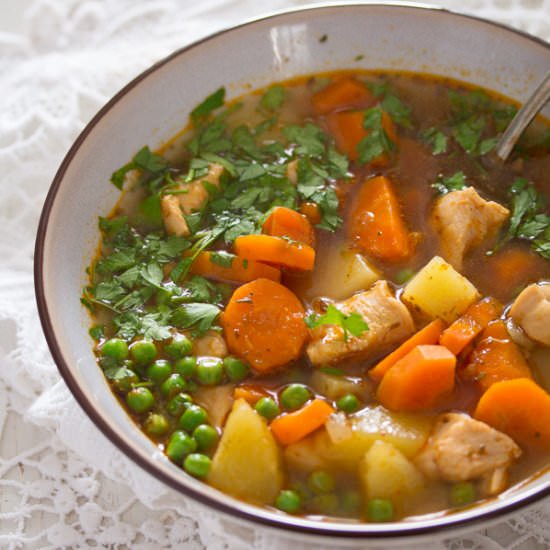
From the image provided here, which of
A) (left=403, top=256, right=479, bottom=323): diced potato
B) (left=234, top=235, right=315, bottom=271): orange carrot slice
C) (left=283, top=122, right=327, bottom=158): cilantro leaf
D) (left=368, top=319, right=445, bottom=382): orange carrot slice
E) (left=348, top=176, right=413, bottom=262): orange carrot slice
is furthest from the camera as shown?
(left=283, top=122, right=327, bottom=158): cilantro leaf

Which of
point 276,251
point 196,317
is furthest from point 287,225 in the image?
point 196,317

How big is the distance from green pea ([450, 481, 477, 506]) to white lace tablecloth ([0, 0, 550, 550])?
0.18 meters

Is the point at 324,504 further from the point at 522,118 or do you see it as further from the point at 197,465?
the point at 522,118

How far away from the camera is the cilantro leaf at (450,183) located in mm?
3859

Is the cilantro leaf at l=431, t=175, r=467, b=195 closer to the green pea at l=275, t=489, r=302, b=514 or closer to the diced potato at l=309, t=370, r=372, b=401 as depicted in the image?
the diced potato at l=309, t=370, r=372, b=401

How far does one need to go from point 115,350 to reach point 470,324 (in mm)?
1428

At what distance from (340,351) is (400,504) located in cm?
63

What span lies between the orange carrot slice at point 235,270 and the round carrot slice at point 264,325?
0.25ft

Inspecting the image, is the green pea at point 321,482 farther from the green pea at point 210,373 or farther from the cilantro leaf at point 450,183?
the cilantro leaf at point 450,183

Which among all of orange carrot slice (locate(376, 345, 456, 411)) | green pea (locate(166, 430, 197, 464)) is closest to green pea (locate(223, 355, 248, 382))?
green pea (locate(166, 430, 197, 464))

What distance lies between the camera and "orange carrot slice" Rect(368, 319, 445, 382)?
3.29 metres

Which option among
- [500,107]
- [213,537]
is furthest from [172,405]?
[500,107]

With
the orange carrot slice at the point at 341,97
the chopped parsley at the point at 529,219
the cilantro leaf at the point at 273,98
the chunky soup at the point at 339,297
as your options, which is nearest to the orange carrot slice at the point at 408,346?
the chunky soup at the point at 339,297

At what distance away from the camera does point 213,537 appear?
315 centimetres
